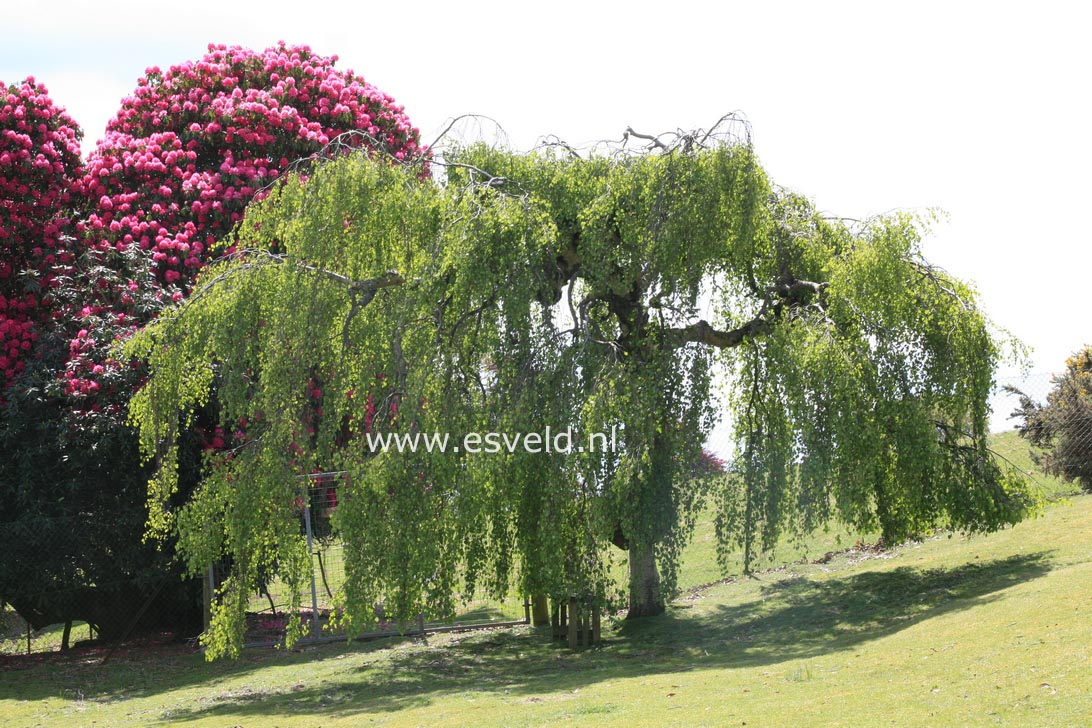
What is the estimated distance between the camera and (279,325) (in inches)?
424

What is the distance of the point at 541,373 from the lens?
1035 centimetres

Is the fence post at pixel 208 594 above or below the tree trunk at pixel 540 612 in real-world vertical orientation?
above

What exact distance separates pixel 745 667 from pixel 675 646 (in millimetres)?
1931

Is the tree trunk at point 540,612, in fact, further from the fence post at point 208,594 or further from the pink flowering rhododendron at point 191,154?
the pink flowering rhododendron at point 191,154

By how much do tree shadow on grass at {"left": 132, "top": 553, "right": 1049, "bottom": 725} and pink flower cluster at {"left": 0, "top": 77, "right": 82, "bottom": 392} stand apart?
6770 millimetres

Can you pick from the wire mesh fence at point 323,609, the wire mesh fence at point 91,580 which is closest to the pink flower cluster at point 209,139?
the wire mesh fence at point 91,580

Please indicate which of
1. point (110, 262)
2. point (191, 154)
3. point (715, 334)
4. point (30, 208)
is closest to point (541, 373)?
point (715, 334)

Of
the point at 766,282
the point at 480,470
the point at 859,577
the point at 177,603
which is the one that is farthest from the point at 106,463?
the point at 859,577

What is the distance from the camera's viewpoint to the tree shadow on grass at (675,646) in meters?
9.95

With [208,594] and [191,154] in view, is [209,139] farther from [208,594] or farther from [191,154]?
[208,594]

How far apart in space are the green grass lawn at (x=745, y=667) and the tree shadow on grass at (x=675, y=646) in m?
0.04

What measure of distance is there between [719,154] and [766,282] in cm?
228

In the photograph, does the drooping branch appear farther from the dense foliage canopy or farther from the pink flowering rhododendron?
the pink flowering rhododendron

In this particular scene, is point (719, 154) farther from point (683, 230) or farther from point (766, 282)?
point (766, 282)
